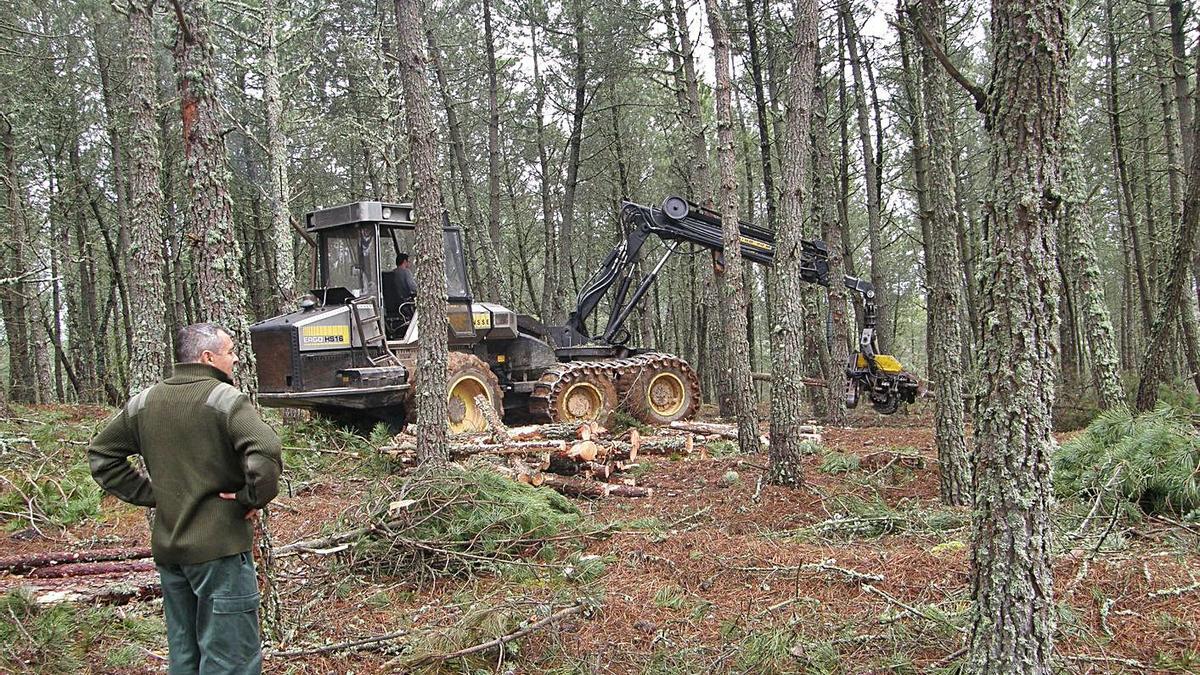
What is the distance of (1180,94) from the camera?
1095 centimetres

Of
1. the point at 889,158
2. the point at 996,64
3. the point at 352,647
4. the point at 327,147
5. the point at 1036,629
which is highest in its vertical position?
the point at 327,147

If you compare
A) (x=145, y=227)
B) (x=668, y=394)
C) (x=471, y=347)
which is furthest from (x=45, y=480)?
(x=668, y=394)

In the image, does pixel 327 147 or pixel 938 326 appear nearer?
pixel 938 326

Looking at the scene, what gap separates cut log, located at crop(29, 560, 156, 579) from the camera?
491 centimetres

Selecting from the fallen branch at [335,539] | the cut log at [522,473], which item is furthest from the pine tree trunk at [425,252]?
the fallen branch at [335,539]

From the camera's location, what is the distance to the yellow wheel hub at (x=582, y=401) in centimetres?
1229

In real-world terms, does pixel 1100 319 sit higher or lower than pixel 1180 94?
lower

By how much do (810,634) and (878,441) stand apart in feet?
24.6

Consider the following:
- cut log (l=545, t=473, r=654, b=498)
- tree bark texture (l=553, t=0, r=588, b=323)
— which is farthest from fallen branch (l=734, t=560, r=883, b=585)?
tree bark texture (l=553, t=0, r=588, b=323)

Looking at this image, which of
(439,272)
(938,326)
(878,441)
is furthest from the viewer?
(878,441)

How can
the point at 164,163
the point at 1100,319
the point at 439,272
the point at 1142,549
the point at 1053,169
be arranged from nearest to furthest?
the point at 1053,169
the point at 1142,549
the point at 439,272
the point at 1100,319
the point at 164,163

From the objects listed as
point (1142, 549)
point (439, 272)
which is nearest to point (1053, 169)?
point (1142, 549)

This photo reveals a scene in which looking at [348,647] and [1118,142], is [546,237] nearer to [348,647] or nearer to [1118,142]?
[1118,142]

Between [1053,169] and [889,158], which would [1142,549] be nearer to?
[1053,169]
